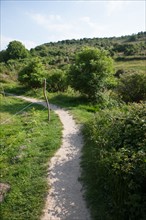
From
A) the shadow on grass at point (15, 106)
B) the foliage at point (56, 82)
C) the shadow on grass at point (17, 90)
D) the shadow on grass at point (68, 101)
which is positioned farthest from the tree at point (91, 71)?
the shadow on grass at point (17, 90)

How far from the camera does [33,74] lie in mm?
27078

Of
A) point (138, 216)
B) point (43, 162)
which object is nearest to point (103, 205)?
point (138, 216)

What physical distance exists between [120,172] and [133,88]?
42.7ft

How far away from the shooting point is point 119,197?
682 cm

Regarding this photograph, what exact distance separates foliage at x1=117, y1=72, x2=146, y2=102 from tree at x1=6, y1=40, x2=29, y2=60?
39.9 m

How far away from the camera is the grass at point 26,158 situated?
781 centimetres

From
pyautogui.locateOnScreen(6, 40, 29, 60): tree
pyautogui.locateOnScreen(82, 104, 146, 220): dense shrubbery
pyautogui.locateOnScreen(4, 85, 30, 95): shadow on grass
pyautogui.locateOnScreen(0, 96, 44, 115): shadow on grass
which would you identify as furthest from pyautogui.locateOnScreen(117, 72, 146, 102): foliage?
pyautogui.locateOnScreen(6, 40, 29, 60): tree

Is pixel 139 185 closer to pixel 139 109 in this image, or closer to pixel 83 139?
pixel 139 109

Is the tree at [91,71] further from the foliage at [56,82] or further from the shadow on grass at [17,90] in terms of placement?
the shadow on grass at [17,90]

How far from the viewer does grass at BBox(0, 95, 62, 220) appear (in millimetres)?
7807

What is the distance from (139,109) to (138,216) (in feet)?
14.2

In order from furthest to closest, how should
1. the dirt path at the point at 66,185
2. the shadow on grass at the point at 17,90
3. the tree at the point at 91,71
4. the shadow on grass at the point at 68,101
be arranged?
the shadow on grass at the point at 17,90 < the shadow on grass at the point at 68,101 < the tree at the point at 91,71 < the dirt path at the point at 66,185

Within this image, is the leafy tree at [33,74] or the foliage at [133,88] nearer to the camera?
the foliage at [133,88]

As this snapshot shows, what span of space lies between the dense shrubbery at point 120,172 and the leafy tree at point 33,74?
18.5m
